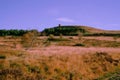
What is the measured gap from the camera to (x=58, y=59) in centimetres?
2769

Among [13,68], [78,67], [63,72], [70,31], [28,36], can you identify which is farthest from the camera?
[70,31]

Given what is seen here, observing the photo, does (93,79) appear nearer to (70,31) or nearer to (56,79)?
(56,79)

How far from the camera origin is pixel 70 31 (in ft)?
422

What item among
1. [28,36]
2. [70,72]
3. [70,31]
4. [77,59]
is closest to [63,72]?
[70,72]

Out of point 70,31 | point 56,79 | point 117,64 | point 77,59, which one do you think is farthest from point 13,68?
point 70,31

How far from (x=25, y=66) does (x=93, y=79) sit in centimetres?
521

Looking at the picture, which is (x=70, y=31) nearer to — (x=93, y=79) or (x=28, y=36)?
(x=28, y=36)

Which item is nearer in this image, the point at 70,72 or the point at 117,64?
the point at 70,72

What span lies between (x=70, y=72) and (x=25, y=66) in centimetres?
330

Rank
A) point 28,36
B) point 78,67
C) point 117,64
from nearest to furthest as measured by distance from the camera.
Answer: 1. point 78,67
2. point 117,64
3. point 28,36

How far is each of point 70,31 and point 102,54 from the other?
9465 centimetres

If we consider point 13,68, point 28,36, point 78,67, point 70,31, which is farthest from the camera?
point 70,31

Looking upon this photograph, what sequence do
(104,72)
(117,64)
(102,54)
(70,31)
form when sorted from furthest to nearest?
(70,31) → (102,54) → (117,64) → (104,72)

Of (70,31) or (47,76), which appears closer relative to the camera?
(47,76)
